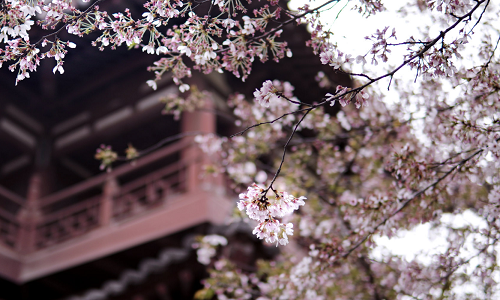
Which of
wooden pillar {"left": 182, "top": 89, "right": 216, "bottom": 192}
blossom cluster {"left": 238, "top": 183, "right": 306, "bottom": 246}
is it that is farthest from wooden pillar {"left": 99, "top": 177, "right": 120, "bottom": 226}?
blossom cluster {"left": 238, "top": 183, "right": 306, "bottom": 246}

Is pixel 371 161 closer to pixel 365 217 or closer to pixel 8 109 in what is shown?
pixel 365 217

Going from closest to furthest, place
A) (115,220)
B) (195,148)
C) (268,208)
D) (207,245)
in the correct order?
(268,208)
(207,245)
(195,148)
(115,220)

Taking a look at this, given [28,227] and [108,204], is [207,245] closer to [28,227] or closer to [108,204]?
[108,204]

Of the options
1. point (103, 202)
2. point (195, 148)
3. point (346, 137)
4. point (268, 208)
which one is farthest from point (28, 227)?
point (268, 208)

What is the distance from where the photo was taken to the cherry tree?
8.02 feet

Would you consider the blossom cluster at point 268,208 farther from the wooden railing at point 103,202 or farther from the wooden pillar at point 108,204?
the wooden pillar at point 108,204

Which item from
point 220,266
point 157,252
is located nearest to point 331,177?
point 220,266

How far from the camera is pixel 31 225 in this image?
7.46m

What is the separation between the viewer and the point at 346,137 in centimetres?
457

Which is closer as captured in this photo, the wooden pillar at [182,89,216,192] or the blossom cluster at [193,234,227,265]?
the blossom cluster at [193,234,227,265]

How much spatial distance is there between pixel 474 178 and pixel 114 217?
5373 mm

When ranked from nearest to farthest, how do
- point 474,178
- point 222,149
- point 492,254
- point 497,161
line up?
point 497,161 → point 474,178 → point 492,254 → point 222,149

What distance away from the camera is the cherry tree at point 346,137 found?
244cm

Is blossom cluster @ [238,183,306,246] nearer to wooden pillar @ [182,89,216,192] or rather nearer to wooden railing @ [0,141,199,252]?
wooden pillar @ [182,89,216,192]
